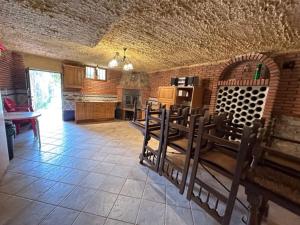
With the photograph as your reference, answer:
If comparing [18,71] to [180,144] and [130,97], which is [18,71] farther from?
[180,144]

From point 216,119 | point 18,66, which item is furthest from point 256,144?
point 18,66

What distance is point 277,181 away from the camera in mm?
1084

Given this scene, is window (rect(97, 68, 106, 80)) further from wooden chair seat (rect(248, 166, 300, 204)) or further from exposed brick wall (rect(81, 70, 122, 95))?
wooden chair seat (rect(248, 166, 300, 204))

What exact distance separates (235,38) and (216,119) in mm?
1497

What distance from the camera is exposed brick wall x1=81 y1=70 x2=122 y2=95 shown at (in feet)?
17.8

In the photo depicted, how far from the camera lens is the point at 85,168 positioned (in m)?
2.21

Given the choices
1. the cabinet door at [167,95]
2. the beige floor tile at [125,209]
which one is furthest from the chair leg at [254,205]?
the cabinet door at [167,95]

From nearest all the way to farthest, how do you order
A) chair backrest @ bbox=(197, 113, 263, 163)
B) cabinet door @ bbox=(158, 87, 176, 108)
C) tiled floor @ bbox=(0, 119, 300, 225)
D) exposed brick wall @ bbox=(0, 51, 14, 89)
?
1. chair backrest @ bbox=(197, 113, 263, 163)
2. tiled floor @ bbox=(0, 119, 300, 225)
3. exposed brick wall @ bbox=(0, 51, 14, 89)
4. cabinet door @ bbox=(158, 87, 176, 108)

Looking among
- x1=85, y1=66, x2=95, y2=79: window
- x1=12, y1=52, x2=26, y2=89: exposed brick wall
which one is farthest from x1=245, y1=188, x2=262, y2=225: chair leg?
x1=12, y1=52, x2=26, y2=89: exposed brick wall

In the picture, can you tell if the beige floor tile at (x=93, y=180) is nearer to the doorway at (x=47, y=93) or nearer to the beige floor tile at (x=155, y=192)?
the beige floor tile at (x=155, y=192)

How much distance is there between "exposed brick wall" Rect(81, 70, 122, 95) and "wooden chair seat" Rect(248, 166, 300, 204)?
5.56 meters

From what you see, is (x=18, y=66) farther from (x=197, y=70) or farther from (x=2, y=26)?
(x=197, y=70)

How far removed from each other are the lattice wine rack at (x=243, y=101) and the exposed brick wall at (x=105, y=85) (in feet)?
14.0

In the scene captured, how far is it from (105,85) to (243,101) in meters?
4.91
